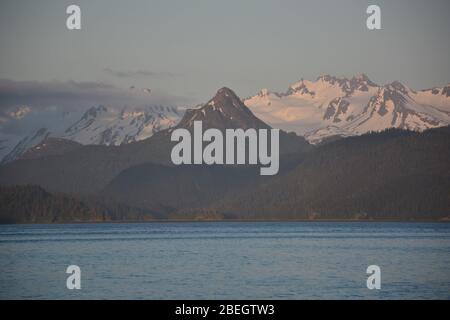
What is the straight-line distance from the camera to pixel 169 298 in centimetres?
10025

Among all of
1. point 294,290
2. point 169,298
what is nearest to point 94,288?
point 169,298

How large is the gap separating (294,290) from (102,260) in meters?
50.5

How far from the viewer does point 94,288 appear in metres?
110

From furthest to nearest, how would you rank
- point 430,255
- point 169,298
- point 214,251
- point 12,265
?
point 214,251 < point 430,255 < point 12,265 < point 169,298
